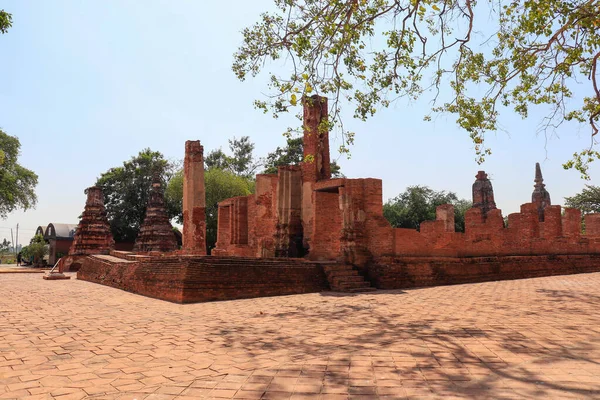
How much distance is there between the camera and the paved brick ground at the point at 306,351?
3.07m

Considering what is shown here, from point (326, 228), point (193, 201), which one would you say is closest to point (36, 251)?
point (193, 201)

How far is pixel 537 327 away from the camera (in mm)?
5141

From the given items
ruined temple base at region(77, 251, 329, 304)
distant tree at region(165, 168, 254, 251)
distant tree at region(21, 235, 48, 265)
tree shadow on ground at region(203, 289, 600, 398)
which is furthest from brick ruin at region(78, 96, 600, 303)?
distant tree at region(21, 235, 48, 265)

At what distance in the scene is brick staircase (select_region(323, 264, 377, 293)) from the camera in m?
10.1

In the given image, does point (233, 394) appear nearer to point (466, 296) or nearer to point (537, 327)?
point (537, 327)

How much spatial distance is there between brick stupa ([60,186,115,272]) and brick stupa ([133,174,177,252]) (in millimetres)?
1687

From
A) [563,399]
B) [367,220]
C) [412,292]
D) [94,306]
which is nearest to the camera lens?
[563,399]

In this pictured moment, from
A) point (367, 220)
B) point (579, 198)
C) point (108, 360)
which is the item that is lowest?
point (108, 360)

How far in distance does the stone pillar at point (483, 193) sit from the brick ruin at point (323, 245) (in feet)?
37.5

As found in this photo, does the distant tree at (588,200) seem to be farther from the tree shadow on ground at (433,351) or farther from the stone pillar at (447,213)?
the tree shadow on ground at (433,351)

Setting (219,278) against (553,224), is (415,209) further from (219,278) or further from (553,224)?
(219,278)

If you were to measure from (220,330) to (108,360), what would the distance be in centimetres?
161

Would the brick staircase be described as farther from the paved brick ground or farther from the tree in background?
the tree in background

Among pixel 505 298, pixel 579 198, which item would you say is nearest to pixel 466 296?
pixel 505 298
